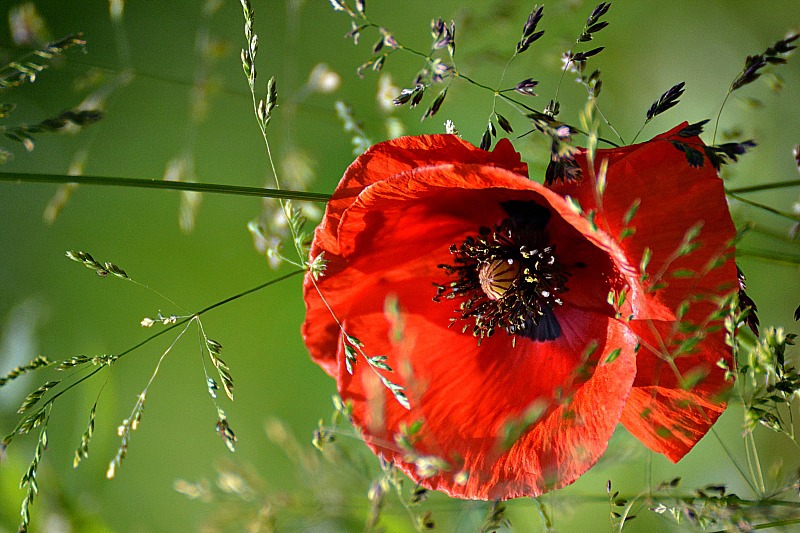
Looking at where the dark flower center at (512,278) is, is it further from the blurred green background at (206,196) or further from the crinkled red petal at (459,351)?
the blurred green background at (206,196)

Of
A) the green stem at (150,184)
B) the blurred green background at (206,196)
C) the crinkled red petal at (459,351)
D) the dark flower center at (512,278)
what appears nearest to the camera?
the green stem at (150,184)

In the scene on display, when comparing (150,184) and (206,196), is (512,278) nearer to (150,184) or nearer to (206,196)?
(150,184)

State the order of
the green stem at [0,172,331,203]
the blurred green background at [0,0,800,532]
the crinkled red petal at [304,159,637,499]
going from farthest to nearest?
the blurred green background at [0,0,800,532]
the crinkled red petal at [304,159,637,499]
the green stem at [0,172,331,203]

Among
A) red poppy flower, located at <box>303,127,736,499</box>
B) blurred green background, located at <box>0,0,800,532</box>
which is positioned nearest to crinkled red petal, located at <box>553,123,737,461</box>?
red poppy flower, located at <box>303,127,736,499</box>

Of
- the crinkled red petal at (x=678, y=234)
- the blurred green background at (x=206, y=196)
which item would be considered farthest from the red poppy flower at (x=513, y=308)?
the blurred green background at (x=206, y=196)

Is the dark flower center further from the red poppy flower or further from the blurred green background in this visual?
the blurred green background

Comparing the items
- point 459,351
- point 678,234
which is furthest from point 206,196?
point 678,234
